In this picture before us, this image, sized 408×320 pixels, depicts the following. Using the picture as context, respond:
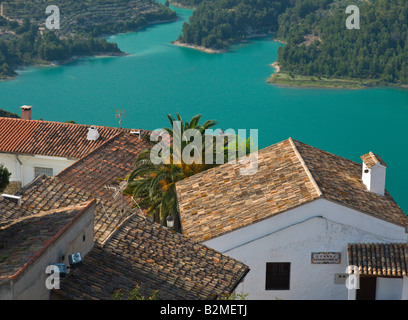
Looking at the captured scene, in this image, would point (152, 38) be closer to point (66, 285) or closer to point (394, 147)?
point (394, 147)

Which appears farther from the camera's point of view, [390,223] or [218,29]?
[218,29]

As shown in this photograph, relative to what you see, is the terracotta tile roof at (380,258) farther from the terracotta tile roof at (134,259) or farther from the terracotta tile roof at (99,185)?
the terracotta tile roof at (99,185)

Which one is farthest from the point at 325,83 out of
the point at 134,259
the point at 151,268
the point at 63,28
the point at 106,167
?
the point at 151,268
